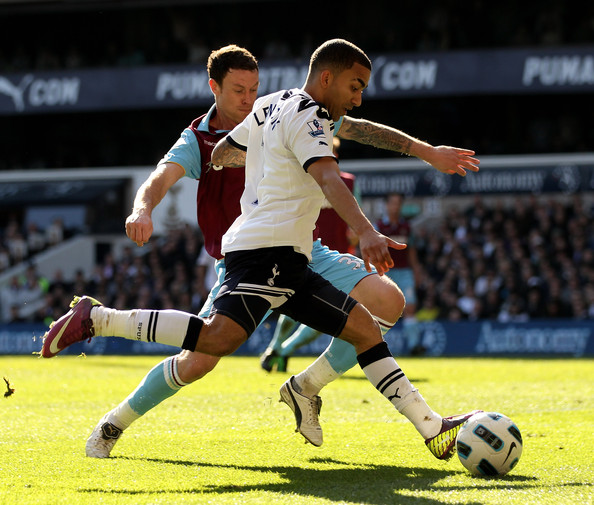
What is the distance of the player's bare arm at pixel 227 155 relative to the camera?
16.8 feet

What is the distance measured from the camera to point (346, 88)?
4.68 metres

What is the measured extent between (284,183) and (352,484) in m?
1.44

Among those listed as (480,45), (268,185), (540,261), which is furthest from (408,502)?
(480,45)

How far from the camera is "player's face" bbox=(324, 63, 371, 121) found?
4.66 metres

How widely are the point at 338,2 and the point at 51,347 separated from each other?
24.2 meters

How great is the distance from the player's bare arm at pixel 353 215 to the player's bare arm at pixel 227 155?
2.79 feet

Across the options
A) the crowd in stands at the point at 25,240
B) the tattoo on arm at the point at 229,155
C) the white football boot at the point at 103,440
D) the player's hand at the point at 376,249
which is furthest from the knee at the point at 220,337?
the crowd in stands at the point at 25,240

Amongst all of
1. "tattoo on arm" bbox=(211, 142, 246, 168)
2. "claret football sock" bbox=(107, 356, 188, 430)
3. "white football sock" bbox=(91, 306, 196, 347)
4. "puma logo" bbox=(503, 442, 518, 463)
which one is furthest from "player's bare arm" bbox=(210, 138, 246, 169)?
"puma logo" bbox=(503, 442, 518, 463)

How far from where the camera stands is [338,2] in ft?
90.0

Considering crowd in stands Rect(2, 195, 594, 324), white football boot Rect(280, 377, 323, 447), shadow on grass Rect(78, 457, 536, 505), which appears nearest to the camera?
shadow on grass Rect(78, 457, 536, 505)

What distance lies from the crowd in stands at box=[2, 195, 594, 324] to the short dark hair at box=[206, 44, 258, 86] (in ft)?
37.4

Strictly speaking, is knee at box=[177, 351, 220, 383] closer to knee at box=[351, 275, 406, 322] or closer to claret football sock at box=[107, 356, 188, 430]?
claret football sock at box=[107, 356, 188, 430]

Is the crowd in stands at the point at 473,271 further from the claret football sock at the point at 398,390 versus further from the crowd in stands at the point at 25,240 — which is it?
the claret football sock at the point at 398,390

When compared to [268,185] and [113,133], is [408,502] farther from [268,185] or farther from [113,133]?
[113,133]
